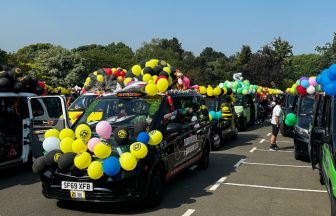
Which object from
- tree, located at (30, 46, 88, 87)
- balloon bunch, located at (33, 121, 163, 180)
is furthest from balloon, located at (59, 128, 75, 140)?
tree, located at (30, 46, 88, 87)

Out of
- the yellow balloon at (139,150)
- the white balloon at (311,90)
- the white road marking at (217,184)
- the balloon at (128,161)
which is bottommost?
the white road marking at (217,184)

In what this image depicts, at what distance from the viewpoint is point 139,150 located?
611cm

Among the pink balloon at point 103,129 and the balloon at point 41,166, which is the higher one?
the pink balloon at point 103,129

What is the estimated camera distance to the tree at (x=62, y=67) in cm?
4594

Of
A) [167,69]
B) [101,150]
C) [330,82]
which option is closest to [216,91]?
[167,69]

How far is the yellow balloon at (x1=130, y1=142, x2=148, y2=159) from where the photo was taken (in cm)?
609

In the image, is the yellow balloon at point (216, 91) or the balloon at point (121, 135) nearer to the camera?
the balloon at point (121, 135)

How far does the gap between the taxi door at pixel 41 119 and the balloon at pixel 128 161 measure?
11.3 ft

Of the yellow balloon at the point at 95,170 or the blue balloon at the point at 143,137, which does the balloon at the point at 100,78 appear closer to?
the blue balloon at the point at 143,137

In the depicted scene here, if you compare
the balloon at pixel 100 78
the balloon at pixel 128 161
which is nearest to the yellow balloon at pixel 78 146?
the balloon at pixel 128 161

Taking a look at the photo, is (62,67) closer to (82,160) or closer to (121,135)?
(121,135)

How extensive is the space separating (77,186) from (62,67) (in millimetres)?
43022

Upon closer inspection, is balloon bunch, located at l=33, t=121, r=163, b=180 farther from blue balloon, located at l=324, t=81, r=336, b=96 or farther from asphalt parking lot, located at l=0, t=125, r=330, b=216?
blue balloon, located at l=324, t=81, r=336, b=96

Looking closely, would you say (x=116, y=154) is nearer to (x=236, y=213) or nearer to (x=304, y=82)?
(x=236, y=213)
